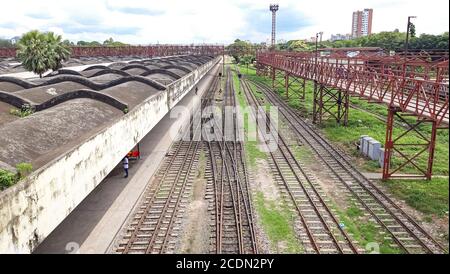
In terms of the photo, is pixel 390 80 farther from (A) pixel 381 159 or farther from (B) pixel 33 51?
(B) pixel 33 51

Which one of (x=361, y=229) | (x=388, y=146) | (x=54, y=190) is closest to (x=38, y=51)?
(x=54, y=190)

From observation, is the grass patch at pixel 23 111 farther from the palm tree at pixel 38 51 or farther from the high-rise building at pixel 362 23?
the high-rise building at pixel 362 23

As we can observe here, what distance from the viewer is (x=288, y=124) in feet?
96.2

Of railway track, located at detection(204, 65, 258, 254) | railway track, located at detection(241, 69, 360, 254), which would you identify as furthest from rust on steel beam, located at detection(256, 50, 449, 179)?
railway track, located at detection(204, 65, 258, 254)

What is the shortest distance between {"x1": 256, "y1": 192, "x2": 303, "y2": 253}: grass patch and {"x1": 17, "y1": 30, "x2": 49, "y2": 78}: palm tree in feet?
78.1

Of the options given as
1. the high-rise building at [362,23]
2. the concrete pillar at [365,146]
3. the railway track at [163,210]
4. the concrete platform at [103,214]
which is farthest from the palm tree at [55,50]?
the high-rise building at [362,23]

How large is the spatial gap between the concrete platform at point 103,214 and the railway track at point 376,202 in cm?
894

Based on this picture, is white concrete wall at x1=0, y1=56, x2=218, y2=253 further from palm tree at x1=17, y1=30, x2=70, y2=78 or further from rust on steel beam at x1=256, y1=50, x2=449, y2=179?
palm tree at x1=17, y1=30, x2=70, y2=78

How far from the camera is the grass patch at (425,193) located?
13.9 metres

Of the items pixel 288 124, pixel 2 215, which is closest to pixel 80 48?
pixel 288 124

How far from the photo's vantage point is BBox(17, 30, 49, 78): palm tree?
3016 cm

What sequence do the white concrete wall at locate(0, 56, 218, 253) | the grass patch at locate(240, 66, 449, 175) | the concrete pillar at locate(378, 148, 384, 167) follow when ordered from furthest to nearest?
the grass patch at locate(240, 66, 449, 175)
the concrete pillar at locate(378, 148, 384, 167)
the white concrete wall at locate(0, 56, 218, 253)

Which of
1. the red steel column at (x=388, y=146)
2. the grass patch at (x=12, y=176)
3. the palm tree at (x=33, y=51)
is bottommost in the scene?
the red steel column at (x=388, y=146)

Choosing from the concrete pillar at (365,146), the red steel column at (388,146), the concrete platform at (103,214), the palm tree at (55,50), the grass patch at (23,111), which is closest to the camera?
the concrete platform at (103,214)
